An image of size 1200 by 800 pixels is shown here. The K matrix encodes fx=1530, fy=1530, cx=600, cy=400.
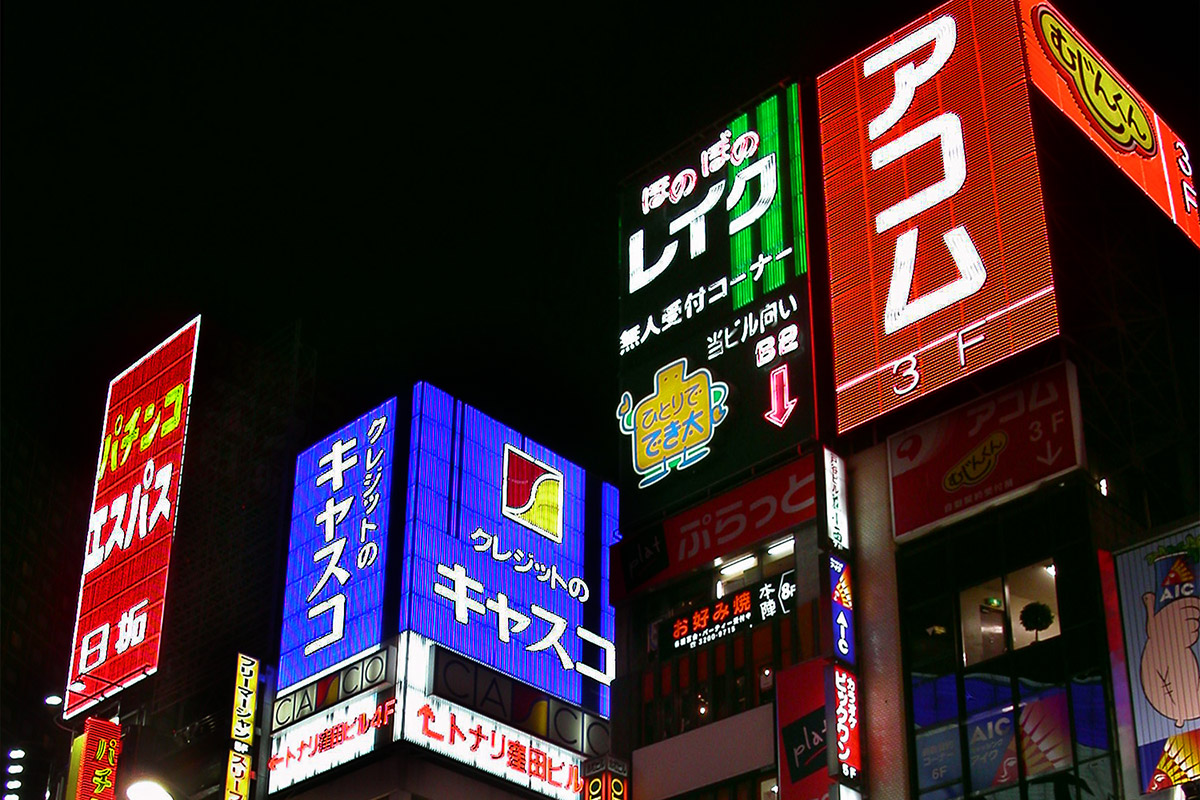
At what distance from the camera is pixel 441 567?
44719mm

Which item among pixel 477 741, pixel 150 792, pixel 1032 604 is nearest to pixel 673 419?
pixel 1032 604

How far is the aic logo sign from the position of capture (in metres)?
47.8

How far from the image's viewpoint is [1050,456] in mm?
28000

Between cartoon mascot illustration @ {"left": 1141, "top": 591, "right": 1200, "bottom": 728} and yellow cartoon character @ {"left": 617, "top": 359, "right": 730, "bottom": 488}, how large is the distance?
11.5 meters

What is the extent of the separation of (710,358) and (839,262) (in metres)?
3.77

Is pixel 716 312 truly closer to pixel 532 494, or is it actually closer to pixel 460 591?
pixel 460 591

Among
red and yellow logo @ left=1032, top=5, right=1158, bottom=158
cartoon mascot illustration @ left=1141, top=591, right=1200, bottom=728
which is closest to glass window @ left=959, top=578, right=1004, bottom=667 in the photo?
cartoon mascot illustration @ left=1141, top=591, right=1200, bottom=728

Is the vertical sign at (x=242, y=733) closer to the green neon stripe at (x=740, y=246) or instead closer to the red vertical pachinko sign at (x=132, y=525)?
the red vertical pachinko sign at (x=132, y=525)

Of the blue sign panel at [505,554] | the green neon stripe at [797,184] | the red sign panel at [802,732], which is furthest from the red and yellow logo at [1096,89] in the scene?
the blue sign panel at [505,554]

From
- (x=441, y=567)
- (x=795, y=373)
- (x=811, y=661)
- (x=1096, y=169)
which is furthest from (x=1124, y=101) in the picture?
(x=441, y=567)

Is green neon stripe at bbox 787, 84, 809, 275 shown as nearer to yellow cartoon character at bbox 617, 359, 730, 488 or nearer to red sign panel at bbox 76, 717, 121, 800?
yellow cartoon character at bbox 617, 359, 730, 488

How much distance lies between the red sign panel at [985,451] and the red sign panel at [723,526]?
2.04 meters

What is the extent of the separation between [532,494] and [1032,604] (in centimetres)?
2329

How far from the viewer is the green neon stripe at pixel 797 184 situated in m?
34.7
